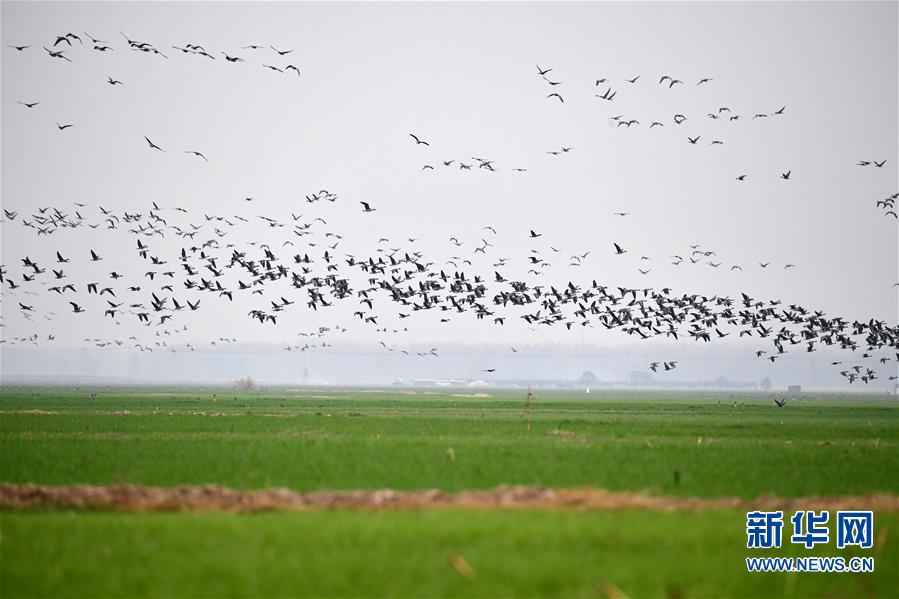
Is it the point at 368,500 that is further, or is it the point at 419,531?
the point at 368,500

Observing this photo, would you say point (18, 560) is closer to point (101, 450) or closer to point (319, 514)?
point (319, 514)

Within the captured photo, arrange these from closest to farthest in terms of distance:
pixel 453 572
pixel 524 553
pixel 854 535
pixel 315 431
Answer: pixel 453 572, pixel 524 553, pixel 854 535, pixel 315 431

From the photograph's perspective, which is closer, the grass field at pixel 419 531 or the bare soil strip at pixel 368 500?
the grass field at pixel 419 531

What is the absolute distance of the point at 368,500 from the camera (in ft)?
86.0

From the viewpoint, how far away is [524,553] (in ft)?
65.2

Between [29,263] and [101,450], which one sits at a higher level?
[29,263]

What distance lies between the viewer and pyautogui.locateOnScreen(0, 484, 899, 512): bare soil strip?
25.5 m

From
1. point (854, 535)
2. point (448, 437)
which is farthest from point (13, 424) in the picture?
point (854, 535)

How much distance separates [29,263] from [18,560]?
95.8 ft

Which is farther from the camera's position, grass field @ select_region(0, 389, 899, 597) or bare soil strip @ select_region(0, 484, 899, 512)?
bare soil strip @ select_region(0, 484, 899, 512)

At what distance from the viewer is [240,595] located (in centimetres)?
1703

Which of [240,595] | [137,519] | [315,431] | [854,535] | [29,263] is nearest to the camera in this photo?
[240,595]

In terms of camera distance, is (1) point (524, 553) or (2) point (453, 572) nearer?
(2) point (453, 572)

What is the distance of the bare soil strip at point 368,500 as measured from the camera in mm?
25469
